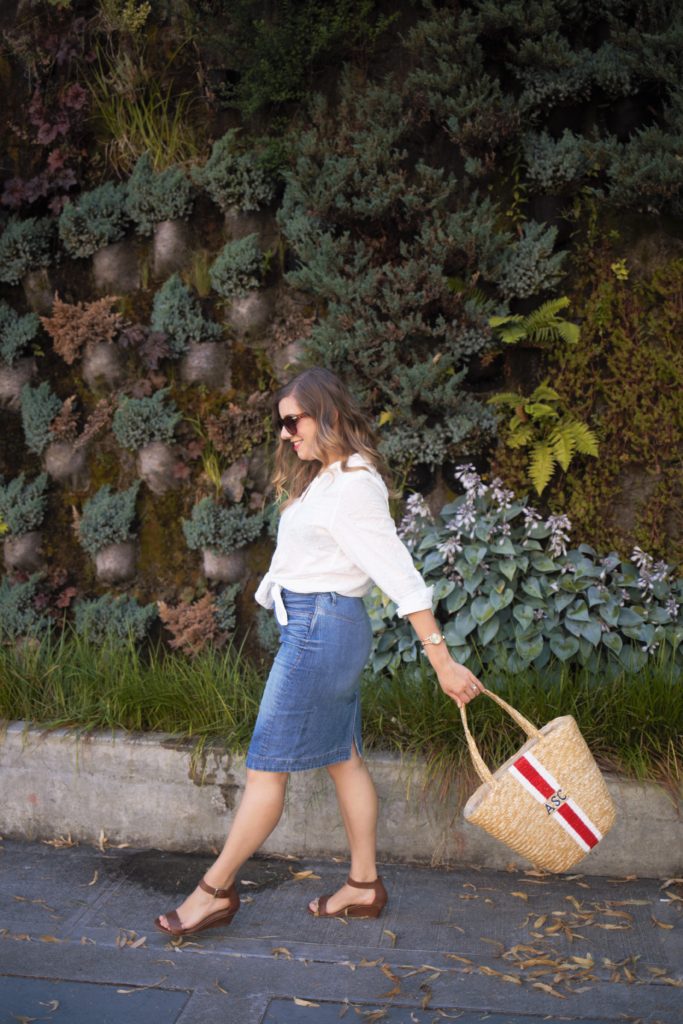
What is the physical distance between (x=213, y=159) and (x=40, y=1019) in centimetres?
405

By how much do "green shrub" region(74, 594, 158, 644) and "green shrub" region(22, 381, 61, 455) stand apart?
959 mm

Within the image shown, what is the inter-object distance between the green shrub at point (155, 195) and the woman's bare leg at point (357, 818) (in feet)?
10.6

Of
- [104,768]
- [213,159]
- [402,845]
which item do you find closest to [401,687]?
[402,845]

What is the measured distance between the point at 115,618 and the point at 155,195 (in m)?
2.30

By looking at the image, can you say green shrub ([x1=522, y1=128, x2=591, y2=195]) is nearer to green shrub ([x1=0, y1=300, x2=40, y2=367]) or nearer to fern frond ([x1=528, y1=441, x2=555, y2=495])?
fern frond ([x1=528, y1=441, x2=555, y2=495])

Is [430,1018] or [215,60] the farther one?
[215,60]

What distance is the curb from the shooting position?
12.8 ft

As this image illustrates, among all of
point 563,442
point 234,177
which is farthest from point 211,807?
point 234,177

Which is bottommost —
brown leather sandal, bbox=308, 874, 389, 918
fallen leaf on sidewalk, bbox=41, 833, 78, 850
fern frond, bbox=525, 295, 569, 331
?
fallen leaf on sidewalk, bbox=41, 833, 78, 850

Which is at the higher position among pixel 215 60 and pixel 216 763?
pixel 215 60

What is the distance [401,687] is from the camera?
4.34m

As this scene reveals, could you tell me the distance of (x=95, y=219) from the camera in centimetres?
546

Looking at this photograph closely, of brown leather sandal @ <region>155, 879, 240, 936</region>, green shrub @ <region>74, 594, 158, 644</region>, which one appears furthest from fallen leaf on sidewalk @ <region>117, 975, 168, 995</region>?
green shrub @ <region>74, 594, 158, 644</region>

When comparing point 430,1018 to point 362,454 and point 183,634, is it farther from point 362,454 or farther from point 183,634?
point 183,634
